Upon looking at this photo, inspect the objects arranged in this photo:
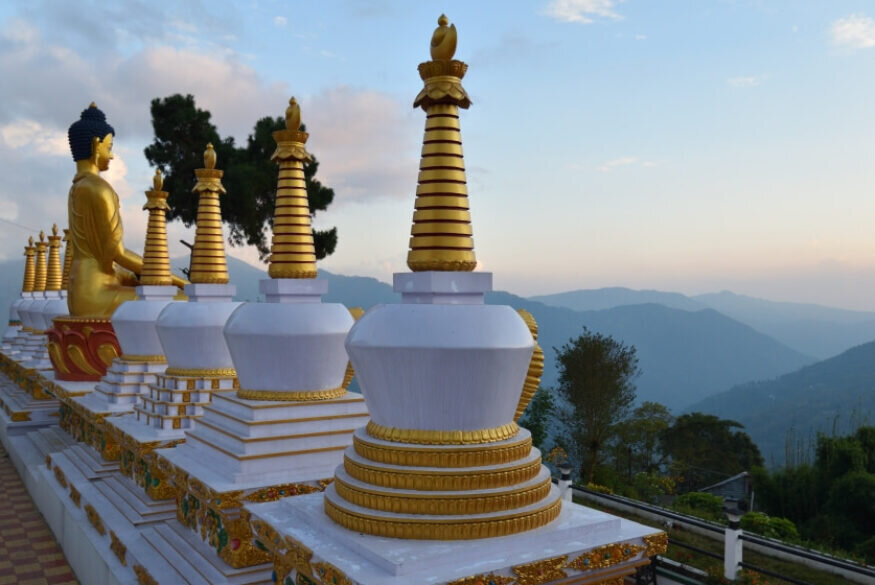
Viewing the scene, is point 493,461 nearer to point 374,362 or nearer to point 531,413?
point 374,362

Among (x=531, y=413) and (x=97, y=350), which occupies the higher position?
(x=97, y=350)

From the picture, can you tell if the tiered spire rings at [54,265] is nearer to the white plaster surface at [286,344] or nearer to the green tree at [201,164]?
the green tree at [201,164]

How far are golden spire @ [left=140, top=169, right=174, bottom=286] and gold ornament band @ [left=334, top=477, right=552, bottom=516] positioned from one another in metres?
10.00

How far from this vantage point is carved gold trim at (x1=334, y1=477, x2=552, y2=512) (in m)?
5.57

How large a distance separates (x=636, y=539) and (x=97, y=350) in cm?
1378

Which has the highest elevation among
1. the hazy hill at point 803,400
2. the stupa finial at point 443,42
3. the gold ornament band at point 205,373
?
the stupa finial at point 443,42

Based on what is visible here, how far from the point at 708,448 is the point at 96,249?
2976 centimetres

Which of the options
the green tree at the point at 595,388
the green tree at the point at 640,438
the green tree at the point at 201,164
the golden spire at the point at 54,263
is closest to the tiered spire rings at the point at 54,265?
the golden spire at the point at 54,263

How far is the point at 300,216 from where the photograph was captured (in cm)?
946

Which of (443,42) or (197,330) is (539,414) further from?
(443,42)

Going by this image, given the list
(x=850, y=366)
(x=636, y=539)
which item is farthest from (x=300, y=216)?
(x=850, y=366)

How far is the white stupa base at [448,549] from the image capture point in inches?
199

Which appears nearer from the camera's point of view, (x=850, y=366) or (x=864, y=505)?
(x=864, y=505)

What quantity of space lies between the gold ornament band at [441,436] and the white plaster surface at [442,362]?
0.16ft
